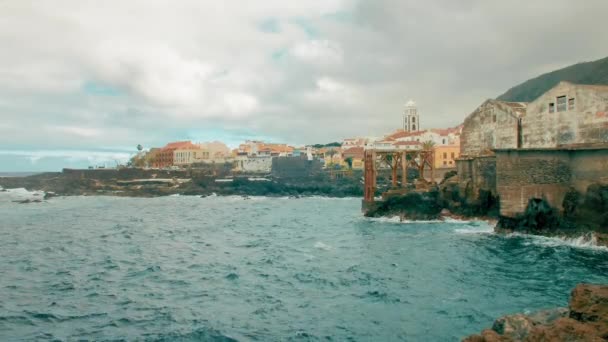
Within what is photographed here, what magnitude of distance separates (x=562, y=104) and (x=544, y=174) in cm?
488

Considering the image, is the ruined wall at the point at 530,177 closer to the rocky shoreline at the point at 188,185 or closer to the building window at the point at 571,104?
the building window at the point at 571,104

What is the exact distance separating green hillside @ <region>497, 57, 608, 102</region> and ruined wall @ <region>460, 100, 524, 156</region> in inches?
3297

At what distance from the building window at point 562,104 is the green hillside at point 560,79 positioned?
3671 inches

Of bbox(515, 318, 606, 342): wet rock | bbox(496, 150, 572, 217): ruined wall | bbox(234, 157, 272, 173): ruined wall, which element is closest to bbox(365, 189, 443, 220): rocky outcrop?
bbox(496, 150, 572, 217): ruined wall

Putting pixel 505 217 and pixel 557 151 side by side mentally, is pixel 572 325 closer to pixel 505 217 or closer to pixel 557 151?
pixel 557 151

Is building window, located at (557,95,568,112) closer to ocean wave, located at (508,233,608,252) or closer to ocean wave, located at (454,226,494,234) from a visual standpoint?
ocean wave, located at (508,233,608,252)

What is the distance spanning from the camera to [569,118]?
1185 inches

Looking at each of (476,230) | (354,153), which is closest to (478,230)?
(476,230)

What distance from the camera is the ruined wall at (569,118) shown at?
1108 inches

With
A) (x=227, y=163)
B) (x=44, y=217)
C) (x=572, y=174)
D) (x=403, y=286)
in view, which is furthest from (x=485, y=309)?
(x=227, y=163)

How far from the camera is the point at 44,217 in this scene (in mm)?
48656

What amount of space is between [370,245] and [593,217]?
39.1ft

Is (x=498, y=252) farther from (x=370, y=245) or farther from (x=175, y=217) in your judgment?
(x=175, y=217)

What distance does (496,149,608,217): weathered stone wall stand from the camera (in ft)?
89.9
